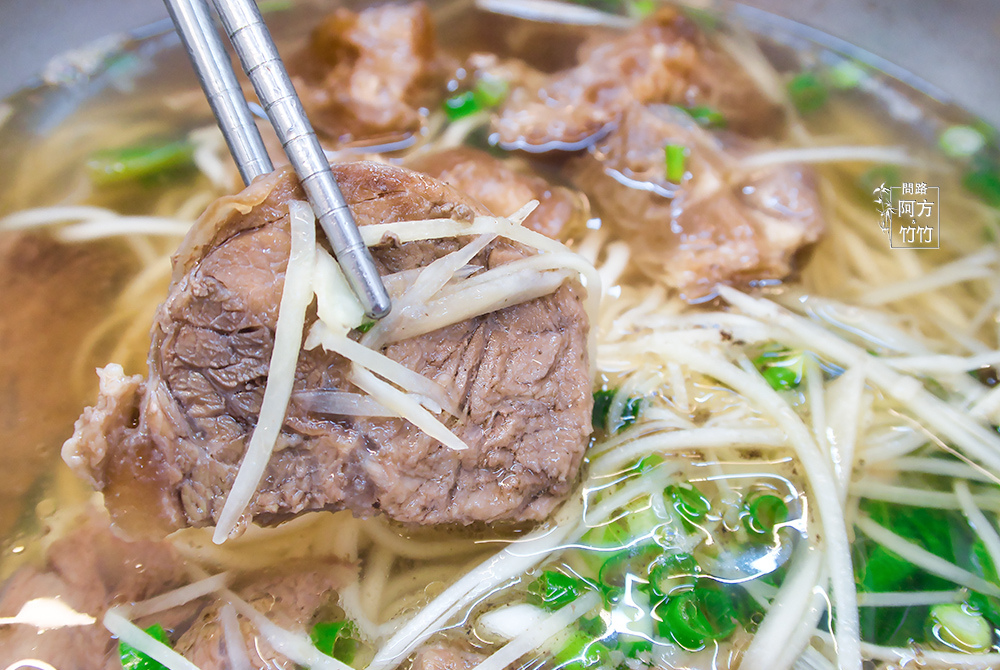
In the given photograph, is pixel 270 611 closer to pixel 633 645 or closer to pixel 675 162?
pixel 633 645

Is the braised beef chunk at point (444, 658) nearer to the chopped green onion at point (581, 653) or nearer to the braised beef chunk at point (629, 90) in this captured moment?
the chopped green onion at point (581, 653)

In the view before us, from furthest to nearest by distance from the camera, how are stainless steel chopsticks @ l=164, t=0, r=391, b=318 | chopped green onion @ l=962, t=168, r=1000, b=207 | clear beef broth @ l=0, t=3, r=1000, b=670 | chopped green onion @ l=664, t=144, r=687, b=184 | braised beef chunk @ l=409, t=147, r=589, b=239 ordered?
chopped green onion @ l=962, t=168, r=1000, b=207 < chopped green onion @ l=664, t=144, r=687, b=184 < braised beef chunk @ l=409, t=147, r=589, b=239 < clear beef broth @ l=0, t=3, r=1000, b=670 < stainless steel chopsticks @ l=164, t=0, r=391, b=318

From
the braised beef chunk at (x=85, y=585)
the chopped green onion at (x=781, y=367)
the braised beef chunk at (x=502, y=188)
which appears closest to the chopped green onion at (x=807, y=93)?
the braised beef chunk at (x=502, y=188)

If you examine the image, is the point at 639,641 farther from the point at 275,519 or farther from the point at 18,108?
the point at 18,108

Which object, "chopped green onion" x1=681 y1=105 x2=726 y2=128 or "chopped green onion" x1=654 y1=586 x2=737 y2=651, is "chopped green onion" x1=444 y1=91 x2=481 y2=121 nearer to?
"chopped green onion" x1=681 y1=105 x2=726 y2=128


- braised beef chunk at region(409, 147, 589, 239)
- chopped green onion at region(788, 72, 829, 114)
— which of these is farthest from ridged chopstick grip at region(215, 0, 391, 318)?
chopped green onion at region(788, 72, 829, 114)

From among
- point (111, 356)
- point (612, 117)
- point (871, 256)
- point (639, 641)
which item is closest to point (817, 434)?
point (639, 641)
